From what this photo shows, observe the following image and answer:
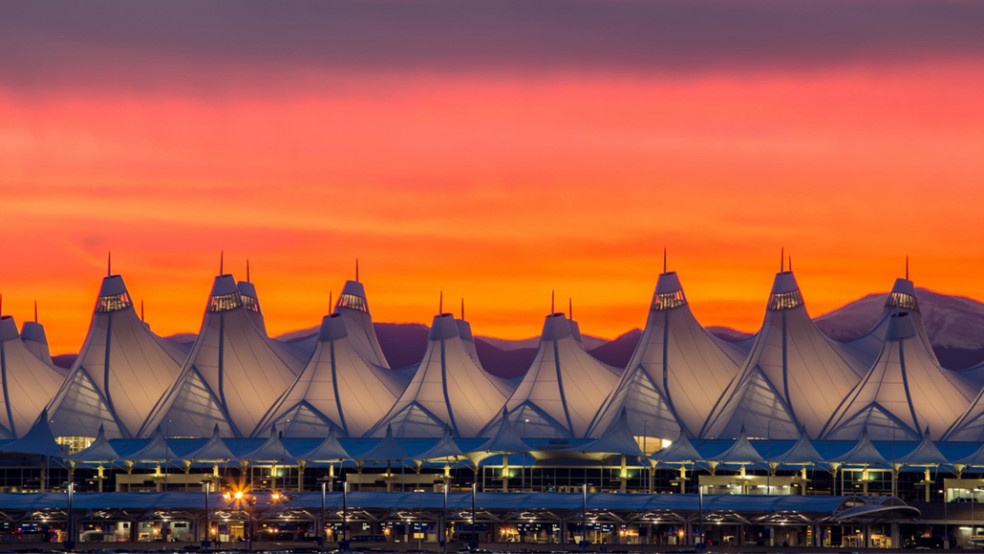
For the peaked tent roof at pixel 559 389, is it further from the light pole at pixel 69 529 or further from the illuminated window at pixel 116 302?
the light pole at pixel 69 529

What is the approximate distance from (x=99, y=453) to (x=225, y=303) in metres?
A: 20.0

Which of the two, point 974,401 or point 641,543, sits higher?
point 974,401

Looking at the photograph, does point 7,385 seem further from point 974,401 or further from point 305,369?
point 974,401

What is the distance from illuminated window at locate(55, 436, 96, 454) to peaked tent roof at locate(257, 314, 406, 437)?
1426 cm

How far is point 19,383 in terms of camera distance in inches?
6860

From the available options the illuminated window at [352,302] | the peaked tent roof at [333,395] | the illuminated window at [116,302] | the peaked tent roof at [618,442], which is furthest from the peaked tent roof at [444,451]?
the illuminated window at [352,302]

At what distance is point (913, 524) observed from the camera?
436 ft

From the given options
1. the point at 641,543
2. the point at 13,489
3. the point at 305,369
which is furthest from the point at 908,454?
the point at 13,489

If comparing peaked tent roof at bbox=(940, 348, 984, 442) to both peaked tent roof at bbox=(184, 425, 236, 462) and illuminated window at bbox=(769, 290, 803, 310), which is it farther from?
peaked tent roof at bbox=(184, 425, 236, 462)

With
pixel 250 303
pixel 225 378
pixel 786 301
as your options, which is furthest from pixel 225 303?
pixel 786 301

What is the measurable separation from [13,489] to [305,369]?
2489 centimetres

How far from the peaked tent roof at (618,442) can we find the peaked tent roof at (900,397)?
585 inches

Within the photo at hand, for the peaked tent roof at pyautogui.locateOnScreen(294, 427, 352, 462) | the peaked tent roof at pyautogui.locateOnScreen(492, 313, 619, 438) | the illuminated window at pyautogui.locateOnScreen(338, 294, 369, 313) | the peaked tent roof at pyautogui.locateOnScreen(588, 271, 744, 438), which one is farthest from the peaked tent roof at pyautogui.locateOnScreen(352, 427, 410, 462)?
the illuminated window at pyautogui.locateOnScreen(338, 294, 369, 313)

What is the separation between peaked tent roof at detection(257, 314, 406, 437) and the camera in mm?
161875
